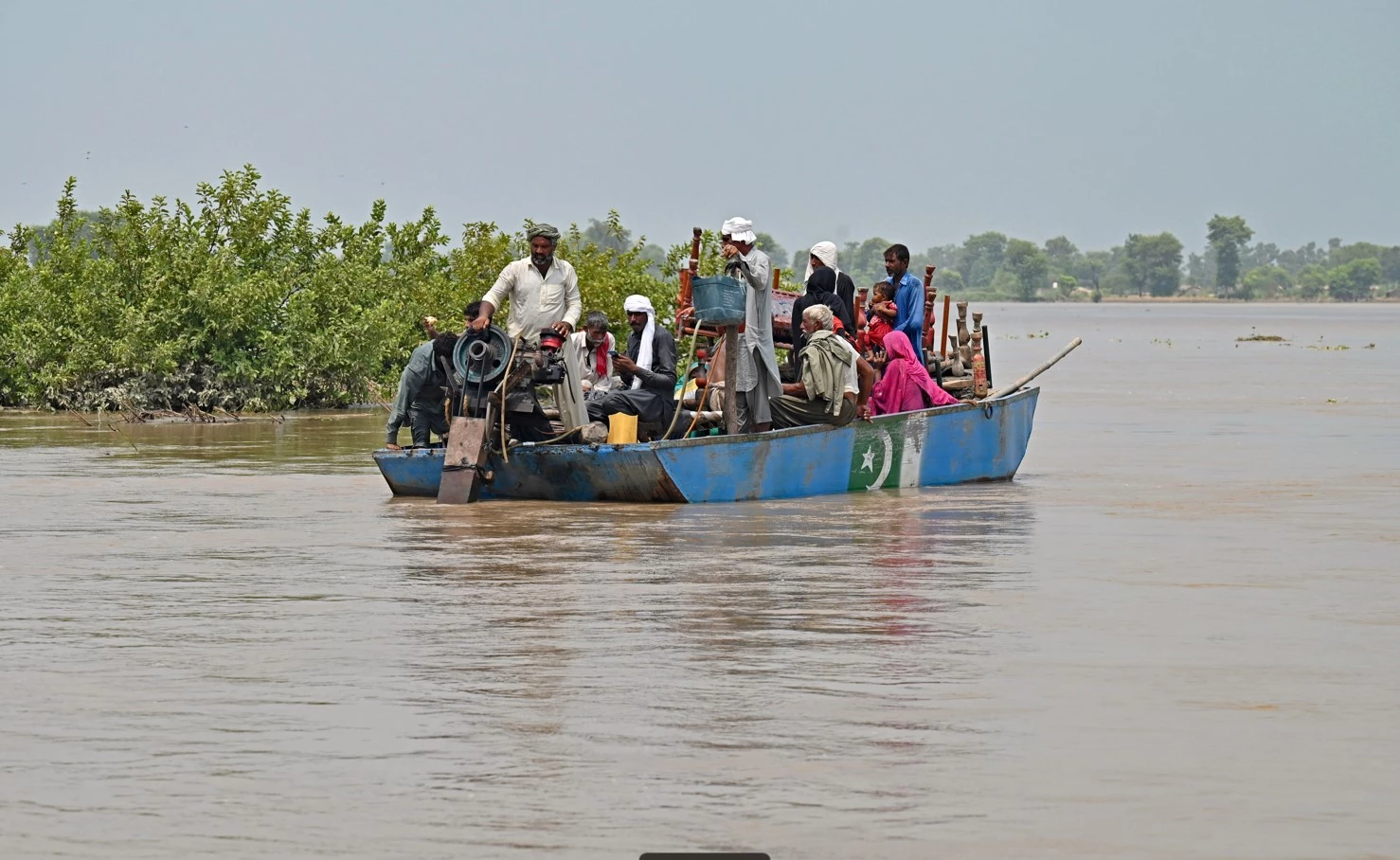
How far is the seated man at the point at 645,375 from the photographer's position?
13.9m

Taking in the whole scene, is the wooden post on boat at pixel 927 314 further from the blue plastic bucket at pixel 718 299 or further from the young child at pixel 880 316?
the blue plastic bucket at pixel 718 299

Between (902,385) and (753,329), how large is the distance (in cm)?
198

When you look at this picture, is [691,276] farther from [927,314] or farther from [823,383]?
[927,314]

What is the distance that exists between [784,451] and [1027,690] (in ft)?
20.6

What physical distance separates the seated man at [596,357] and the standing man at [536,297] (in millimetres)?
416

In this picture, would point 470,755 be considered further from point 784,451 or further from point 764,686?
point 784,451

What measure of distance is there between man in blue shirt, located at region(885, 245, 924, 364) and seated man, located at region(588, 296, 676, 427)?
79.9 inches

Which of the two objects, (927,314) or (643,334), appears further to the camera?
(927,314)

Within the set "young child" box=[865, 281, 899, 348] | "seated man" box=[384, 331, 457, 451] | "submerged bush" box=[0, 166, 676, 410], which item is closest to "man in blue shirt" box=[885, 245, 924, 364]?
"young child" box=[865, 281, 899, 348]

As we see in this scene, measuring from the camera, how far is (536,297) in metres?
14.0

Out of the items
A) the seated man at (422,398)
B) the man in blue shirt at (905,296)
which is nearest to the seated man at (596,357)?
the seated man at (422,398)

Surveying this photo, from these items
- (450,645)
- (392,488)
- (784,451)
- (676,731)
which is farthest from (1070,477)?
(676,731)

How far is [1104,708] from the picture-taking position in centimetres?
756

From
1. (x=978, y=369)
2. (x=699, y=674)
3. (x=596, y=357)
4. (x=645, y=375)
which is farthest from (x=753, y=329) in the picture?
(x=699, y=674)
